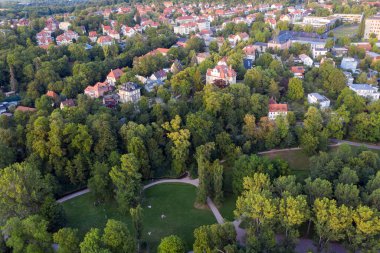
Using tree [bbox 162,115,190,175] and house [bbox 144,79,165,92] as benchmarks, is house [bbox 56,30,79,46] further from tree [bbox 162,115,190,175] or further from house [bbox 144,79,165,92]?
tree [bbox 162,115,190,175]

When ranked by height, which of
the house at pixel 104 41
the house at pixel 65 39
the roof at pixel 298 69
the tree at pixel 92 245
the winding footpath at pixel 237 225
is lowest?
the winding footpath at pixel 237 225

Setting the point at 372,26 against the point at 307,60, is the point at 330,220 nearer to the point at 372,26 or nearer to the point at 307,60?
the point at 307,60

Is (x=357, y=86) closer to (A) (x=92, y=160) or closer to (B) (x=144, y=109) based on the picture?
(B) (x=144, y=109)

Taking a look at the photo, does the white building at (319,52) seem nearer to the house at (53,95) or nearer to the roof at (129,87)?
the roof at (129,87)

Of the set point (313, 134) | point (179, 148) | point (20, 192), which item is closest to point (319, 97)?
point (313, 134)

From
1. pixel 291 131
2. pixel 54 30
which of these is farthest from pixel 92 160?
pixel 54 30

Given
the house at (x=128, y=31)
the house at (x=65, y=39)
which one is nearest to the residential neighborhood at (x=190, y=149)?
the house at (x=65, y=39)
